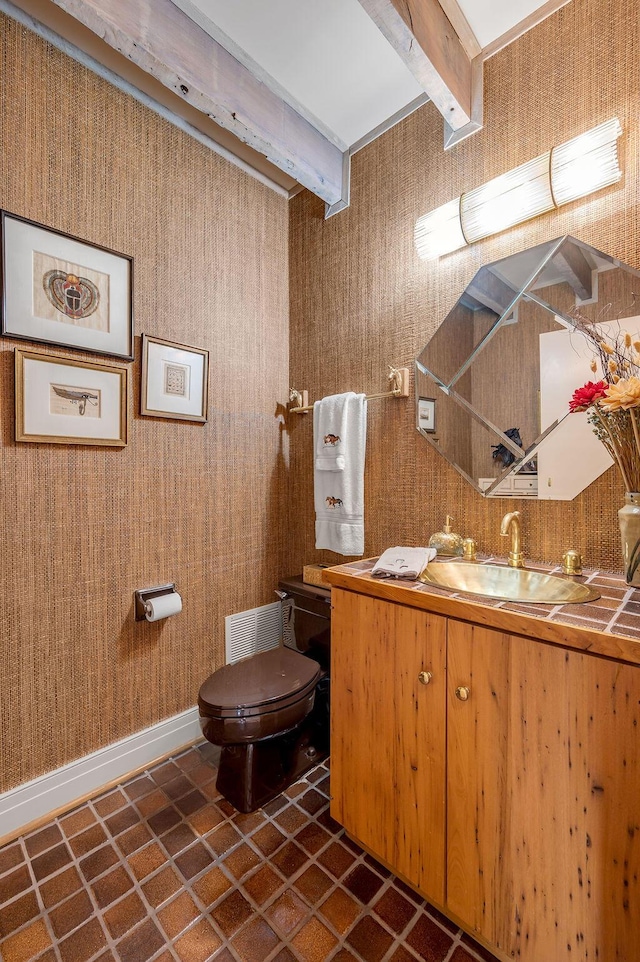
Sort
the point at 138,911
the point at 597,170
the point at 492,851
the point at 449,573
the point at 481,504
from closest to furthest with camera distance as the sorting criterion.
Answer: the point at 492,851
the point at 138,911
the point at 597,170
the point at 449,573
the point at 481,504

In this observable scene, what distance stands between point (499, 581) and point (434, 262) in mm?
1209

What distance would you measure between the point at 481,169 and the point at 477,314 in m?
0.51

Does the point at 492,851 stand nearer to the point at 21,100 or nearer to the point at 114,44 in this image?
the point at 114,44

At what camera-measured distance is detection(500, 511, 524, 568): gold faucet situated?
1333mm

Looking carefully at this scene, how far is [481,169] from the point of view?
1503 millimetres

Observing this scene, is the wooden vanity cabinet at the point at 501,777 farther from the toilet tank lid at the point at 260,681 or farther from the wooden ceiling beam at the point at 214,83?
the wooden ceiling beam at the point at 214,83

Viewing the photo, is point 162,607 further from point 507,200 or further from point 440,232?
point 507,200

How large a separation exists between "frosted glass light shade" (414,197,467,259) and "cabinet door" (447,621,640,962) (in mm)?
1349

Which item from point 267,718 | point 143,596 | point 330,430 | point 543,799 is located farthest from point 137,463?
point 543,799

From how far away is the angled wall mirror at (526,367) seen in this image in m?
1.27

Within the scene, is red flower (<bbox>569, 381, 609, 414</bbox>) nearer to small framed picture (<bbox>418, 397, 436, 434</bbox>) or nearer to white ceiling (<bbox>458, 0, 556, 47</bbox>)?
small framed picture (<bbox>418, 397, 436, 434</bbox>)

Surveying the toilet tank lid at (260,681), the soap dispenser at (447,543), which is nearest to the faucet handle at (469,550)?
the soap dispenser at (447,543)

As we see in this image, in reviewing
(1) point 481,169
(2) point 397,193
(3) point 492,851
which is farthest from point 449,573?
(2) point 397,193

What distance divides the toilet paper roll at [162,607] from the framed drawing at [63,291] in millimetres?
956
